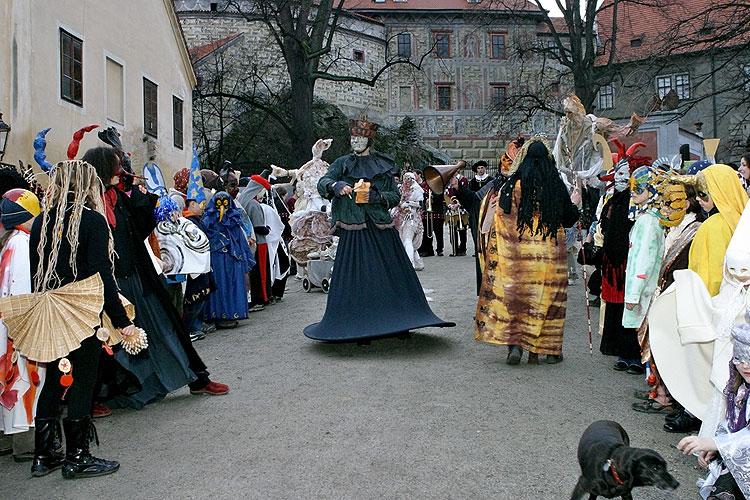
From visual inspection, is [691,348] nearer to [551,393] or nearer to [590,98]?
[551,393]

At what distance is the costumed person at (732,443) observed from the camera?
3283 mm

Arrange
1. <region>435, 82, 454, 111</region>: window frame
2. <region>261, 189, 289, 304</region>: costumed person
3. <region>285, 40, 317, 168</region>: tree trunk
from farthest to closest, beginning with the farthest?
<region>435, 82, 454, 111</region>: window frame < <region>285, 40, 317, 168</region>: tree trunk < <region>261, 189, 289, 304</region>: costumed person

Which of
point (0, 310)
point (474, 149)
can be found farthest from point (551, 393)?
point (474, 149)

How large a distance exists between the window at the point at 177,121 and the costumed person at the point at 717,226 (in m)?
19.5

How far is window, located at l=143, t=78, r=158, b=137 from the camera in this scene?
19.5 metres

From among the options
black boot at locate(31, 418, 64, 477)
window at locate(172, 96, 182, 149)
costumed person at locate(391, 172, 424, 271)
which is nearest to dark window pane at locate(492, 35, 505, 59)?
window at locate(172, 96, 182, 149)

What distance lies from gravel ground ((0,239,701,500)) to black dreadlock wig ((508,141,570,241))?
1.29 meters

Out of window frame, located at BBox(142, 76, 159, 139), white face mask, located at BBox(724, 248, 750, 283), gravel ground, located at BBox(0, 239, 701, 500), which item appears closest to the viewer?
white face mask, located at BBox(724, 248, 750, 283)

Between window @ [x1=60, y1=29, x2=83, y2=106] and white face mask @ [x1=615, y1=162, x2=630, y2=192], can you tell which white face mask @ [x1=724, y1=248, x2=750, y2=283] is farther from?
window @ [x1=60, y1=29, x2=83, y2=106]

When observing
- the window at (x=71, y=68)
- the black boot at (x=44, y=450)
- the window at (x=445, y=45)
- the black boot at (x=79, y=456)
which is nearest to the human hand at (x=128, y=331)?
the black boot at (x=79, y=456)

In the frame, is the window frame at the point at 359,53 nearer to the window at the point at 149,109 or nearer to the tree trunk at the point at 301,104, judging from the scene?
the tree trunk at the point at 301,104

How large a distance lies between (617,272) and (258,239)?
6.03 m

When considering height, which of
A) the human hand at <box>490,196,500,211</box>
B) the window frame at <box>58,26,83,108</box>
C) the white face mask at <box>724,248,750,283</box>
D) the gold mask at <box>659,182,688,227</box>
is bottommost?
the white face mask at <box>724,248,750,283</box>

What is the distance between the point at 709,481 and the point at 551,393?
7.12ft
